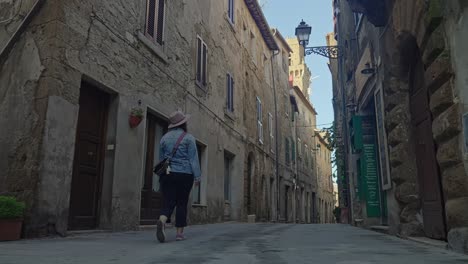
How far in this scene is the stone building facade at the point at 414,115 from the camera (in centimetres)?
373

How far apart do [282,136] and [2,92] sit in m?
17.7

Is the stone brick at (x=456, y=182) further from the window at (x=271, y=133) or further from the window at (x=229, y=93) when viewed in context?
the window at (x=271, y=133)

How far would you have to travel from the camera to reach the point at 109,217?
6934 mm

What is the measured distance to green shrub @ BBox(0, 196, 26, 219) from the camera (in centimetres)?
482

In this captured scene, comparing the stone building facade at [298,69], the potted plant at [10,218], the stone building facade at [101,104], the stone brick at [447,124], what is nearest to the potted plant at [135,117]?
the stone building facade at [101,104]

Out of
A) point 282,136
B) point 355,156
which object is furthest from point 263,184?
point 355,156

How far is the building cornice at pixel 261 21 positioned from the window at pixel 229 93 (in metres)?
4.45

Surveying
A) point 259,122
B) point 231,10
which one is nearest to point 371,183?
point 231,10

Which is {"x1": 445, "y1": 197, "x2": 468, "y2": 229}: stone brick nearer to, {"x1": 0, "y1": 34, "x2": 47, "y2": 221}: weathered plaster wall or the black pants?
the black pants

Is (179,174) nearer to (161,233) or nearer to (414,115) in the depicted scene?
(161,233)

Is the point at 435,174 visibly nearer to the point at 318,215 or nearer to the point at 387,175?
the point at 387,175

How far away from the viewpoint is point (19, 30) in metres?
6.06

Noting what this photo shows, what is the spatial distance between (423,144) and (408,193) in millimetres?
730

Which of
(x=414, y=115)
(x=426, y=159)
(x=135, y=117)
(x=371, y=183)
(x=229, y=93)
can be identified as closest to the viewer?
(x=426, y=159)
